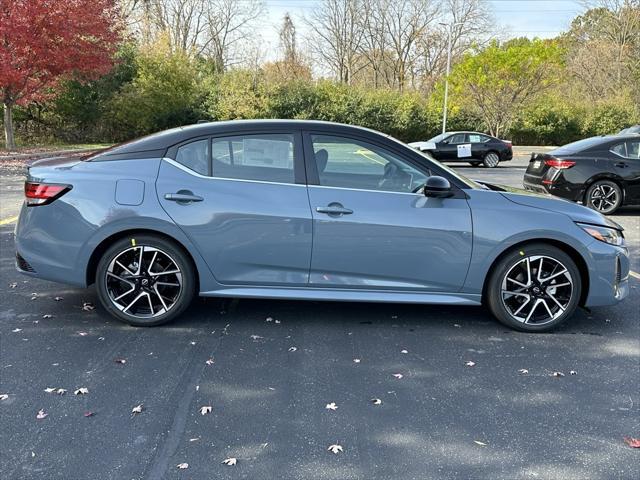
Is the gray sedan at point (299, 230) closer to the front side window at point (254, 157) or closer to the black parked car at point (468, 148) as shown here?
the front side window at point (254, 157)

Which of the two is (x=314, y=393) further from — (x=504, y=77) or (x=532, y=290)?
(x=504, y=77)

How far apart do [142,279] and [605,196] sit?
27.9 feet

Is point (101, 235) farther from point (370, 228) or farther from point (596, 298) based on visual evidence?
point (596, 298)

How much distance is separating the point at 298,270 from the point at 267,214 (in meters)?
0.48

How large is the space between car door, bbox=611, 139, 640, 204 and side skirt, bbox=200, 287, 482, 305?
6.94 metres

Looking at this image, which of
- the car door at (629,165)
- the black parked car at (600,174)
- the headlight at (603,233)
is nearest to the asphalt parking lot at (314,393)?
the headlight at (603,233)

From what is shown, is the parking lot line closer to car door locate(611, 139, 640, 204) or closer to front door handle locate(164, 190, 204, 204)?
front door handle locate(164, 190, 204, 204)

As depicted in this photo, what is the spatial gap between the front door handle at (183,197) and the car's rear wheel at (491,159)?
18518 mm

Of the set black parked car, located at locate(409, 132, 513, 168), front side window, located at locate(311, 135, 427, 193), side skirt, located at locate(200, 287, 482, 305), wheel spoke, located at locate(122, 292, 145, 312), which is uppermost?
black parked car, located at locate(409, 132, 513, 168)

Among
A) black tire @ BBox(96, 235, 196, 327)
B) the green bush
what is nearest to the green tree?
the green bush

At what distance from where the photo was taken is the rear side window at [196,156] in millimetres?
4133

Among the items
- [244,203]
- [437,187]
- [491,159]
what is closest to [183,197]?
[244,203]

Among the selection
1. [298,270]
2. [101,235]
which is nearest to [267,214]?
[298,270]

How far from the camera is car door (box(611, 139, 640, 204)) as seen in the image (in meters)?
9.57
